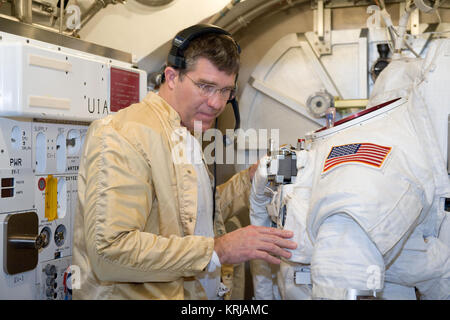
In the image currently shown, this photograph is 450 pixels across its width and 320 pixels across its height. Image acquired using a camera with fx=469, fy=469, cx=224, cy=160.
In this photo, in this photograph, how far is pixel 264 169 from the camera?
5.60 feet

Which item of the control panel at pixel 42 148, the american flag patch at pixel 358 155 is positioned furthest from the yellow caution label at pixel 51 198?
the american flag patch at pixel 358 155

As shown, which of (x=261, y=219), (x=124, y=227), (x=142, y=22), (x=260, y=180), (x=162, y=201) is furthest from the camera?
(x=142, y=22)

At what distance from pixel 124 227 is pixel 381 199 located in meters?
0.72

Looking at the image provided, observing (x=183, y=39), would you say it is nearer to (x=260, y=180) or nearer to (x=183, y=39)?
(x=183, y=39)

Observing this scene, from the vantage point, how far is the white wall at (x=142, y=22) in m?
2.41

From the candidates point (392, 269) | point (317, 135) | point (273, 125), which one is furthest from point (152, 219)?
point (273, 125)

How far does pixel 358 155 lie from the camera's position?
4.27 feet

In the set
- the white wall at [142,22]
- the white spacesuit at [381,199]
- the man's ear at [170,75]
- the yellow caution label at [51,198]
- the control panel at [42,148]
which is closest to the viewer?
the white spacesuit at [381,199]

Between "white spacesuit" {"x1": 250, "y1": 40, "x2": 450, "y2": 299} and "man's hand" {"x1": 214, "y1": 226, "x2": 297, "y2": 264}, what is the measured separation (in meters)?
0.05

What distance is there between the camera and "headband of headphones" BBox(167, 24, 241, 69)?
1.60 m

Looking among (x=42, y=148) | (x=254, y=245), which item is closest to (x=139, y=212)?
(x=254, y=245)

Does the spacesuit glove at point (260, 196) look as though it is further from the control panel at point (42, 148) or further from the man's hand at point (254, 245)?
the control panel at point (42, 148)

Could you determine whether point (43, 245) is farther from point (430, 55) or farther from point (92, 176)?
point (430, 55)

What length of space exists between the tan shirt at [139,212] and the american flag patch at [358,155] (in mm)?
445
